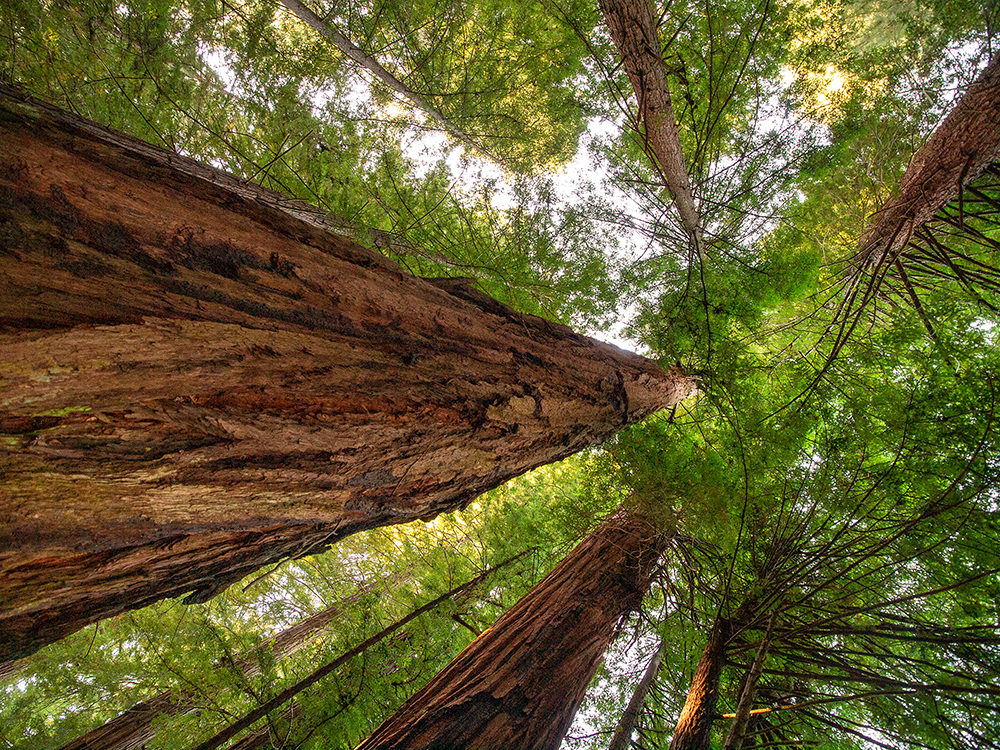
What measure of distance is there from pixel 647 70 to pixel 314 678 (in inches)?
218

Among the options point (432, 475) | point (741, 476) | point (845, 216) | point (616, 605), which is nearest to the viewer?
point (432, 475)

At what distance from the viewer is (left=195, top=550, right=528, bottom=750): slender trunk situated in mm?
2662

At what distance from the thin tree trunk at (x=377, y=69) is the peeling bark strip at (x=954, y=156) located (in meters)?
4.47

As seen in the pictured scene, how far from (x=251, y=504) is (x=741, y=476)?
12.1 feet

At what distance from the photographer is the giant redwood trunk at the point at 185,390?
0.99 meters

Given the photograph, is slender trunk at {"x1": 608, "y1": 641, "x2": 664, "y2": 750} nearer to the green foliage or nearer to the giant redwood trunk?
the green foliage

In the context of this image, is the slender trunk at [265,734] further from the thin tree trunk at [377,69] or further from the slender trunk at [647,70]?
the thin tree trunk at [377,69]

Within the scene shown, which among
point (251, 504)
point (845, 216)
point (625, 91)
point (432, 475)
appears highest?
point (625, 91)

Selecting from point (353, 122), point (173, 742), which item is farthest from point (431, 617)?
point (353, 122)

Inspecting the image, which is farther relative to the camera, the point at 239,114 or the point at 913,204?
the point at 239,114

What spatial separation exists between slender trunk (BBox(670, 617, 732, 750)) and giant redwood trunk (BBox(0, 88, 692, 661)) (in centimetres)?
189

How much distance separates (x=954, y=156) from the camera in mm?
3213

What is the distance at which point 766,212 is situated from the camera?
4934mm

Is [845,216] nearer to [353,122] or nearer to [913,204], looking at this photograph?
A: [913,204]
